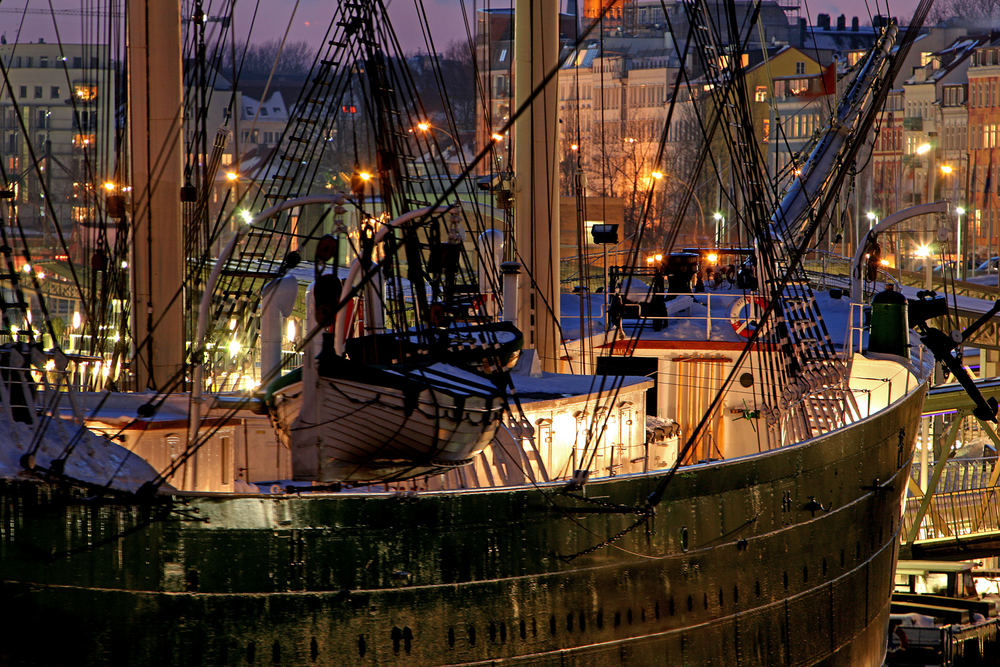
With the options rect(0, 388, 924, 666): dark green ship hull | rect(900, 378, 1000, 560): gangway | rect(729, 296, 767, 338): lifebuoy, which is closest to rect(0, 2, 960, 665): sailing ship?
rect(0, 388, 924, 666): dark green ship hull

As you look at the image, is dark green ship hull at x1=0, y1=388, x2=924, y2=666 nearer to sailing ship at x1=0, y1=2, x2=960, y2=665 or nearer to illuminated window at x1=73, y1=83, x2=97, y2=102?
sailing ship at x1=0, y1=2, x2=960, y2=665

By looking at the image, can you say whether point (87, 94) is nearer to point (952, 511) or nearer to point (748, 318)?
point (748, 318)

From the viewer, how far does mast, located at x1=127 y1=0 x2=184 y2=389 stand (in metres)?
15.1

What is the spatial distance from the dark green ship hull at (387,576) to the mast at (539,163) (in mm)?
5181

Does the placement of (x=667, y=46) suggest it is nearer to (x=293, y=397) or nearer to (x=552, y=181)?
(x=552, y=181)

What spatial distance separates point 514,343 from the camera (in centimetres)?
1375

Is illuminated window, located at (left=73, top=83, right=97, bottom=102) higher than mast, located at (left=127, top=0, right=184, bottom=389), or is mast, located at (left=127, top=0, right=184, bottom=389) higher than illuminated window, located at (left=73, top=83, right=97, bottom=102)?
illuminated window, located at (left=73, top=83, right=97, bottom=102)

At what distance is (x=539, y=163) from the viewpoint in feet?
60.2

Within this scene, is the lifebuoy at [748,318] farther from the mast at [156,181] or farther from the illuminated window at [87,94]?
the illuminated window at [87,94]

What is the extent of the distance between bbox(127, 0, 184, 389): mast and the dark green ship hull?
15.1 feet

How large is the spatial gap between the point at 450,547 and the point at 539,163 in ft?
26.8

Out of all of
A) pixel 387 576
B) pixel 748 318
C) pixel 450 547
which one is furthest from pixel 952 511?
pixel 387 576

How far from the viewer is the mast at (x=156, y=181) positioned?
49.6 ft

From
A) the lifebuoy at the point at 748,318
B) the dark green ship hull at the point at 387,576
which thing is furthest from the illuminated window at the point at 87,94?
the dark green ship hull at the point at 387,576
